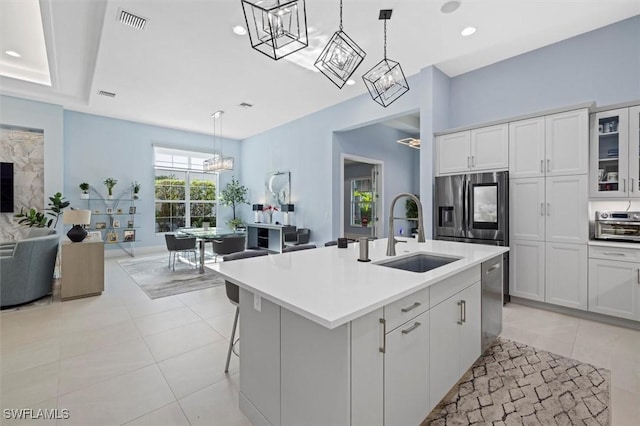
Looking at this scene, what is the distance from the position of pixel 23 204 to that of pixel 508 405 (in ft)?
26.7

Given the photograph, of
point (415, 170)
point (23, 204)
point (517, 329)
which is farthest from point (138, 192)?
point (517, 329)

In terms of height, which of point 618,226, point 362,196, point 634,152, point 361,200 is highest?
point 634,152

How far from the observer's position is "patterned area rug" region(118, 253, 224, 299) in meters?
4.18

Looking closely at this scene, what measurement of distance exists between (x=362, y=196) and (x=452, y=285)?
5.67m

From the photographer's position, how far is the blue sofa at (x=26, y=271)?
333cm

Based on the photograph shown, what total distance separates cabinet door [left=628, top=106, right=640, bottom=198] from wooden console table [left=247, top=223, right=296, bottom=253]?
5207 mm

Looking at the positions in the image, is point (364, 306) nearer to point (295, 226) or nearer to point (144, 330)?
point (144, 330)

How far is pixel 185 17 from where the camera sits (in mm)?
3113

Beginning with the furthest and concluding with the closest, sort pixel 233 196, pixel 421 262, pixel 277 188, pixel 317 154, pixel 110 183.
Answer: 1. pixel 233 196
2. pixel 277 188
3. pixel 110 183
4. pixel 317 154
5. pixel 421 262

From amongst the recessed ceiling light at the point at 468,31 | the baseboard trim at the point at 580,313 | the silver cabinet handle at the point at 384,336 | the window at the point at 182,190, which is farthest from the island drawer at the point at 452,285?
the window at the point at 182,190

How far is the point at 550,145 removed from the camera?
3293 millimetres

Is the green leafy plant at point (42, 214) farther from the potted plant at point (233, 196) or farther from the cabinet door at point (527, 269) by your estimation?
the cabinet door at point (527, 269)

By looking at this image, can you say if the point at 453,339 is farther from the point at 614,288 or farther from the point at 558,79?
the point at 558,79

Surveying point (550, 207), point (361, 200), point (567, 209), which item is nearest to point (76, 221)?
point (361, 200)
